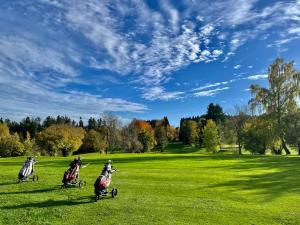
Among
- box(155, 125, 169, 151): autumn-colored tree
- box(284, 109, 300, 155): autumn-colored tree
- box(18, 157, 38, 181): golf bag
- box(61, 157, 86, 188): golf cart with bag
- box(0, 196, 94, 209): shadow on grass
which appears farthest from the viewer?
box(155, 125, 169, 151): autumn-colored tree

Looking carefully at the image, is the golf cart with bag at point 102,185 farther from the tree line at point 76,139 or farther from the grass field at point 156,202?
the tree line at point 76,139

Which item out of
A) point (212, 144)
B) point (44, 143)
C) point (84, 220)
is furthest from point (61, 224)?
point (44, 143)

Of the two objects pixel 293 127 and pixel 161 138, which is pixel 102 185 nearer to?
pixel 293 127

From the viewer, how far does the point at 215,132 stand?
313 ft

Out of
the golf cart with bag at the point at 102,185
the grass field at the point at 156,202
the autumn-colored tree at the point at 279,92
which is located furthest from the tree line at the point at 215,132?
the golf cart with bag at the point at 102,185

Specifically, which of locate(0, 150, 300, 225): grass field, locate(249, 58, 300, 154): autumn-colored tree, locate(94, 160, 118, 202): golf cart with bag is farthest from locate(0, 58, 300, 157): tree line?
locate(94, 160, 118, 202): golf cart with bag

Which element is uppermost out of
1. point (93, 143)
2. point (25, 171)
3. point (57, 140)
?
point (93, 143)

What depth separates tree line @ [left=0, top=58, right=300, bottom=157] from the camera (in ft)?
228

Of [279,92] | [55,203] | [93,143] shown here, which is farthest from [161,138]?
[55,203]

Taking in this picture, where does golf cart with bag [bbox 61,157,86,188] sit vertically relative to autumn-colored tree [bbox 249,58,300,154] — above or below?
below

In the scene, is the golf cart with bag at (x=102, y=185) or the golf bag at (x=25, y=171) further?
the golf bag at (x=25, y=171)

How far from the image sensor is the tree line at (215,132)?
69.5 meters

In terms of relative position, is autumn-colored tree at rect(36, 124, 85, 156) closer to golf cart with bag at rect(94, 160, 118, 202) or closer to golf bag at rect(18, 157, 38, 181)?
golf bag at rect(18, 157, 38, 181)

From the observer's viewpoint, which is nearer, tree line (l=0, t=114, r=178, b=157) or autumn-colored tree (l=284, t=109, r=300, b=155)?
autumn-colored tree (l=284, t=109, r=300, b=155)
